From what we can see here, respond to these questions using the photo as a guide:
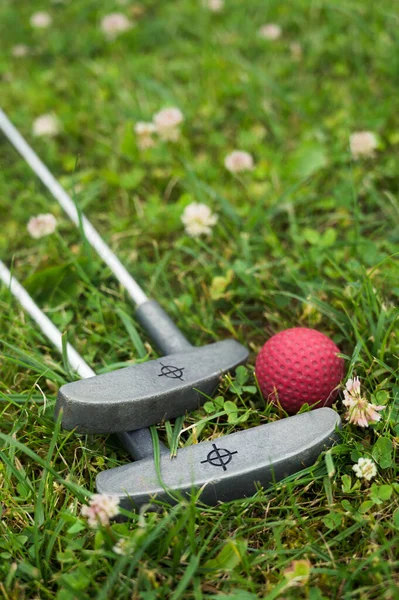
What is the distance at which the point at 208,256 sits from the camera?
2.37 meters

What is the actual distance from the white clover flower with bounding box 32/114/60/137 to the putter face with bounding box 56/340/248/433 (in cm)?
157

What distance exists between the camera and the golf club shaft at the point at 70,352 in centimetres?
164

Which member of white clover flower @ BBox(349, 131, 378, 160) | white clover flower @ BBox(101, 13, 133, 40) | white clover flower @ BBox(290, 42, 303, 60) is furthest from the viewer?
white clover flower @ BBox(101, 13, 133, 40)

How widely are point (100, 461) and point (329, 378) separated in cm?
67

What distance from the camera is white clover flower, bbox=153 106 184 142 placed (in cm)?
270

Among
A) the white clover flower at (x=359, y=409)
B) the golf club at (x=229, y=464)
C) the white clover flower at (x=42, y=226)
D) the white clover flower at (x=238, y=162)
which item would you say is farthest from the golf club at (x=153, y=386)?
the white clover flower at (x=238, y=162)

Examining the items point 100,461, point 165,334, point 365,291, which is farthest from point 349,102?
point 100,461

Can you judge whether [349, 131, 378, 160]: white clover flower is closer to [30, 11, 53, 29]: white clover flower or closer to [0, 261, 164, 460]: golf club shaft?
[0, 261, 164, 460]: golf club shaft

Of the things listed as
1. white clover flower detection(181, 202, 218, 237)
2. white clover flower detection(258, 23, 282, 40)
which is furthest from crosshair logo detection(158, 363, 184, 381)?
white clover flower detection(258, 23, 282, 40)

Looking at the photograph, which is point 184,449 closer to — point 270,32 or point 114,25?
point 270,32

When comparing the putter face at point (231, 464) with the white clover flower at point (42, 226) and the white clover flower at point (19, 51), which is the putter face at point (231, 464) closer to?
the white clover flower at point (42, 226)

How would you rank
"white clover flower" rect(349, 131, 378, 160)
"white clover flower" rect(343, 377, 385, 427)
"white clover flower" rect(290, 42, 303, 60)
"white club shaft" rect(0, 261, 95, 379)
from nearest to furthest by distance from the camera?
"white clover flower" rect(343, 377, 385, 427)
"white club shaft" rect(0, 261, 95, 379)
"white clover flower" rect(349, 131, 378, 160)
"white clover flower" rect(290, 42, 303, 60)

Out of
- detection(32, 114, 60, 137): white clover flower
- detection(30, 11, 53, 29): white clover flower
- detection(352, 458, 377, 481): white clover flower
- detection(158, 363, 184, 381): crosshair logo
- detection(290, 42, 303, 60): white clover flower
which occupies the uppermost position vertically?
detection(30, 11, 53, 29): white clover flower

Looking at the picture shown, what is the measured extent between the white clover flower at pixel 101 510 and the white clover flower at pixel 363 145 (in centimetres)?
175
